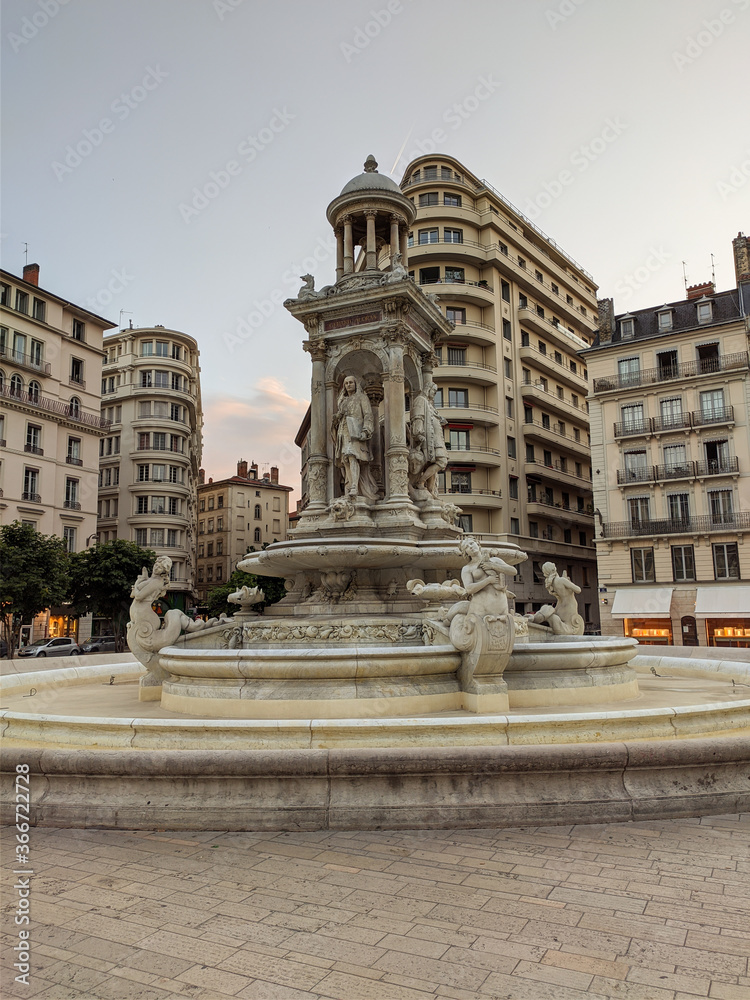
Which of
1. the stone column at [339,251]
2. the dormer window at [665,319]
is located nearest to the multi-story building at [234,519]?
the dormer window at [665,319]

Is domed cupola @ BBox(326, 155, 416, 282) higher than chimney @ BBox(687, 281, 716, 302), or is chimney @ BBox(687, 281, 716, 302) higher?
chimney @ BBox(687, 281, 716, 302)

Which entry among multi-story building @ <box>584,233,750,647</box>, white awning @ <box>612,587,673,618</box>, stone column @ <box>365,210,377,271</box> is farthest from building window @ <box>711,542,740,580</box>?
stone column @ <box>365,210,377,271</box>

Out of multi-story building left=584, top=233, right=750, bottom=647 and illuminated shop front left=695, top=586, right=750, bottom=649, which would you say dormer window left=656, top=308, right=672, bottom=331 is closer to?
multi-story building left=584, top=233, right=750, bottom=647

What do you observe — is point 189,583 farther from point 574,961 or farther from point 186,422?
point 574,961

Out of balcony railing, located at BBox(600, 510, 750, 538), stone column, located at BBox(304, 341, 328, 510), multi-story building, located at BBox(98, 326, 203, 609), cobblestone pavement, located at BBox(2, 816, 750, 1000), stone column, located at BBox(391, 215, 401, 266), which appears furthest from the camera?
multi-story building, located at BBox(98, 326, 203, 609)

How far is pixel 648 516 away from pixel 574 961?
130ft

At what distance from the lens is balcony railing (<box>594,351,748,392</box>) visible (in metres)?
38.4

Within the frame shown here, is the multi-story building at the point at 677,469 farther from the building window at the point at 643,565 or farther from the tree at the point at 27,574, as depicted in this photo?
the tree at the point at 27,574

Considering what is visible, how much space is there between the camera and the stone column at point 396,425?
13.0 meters

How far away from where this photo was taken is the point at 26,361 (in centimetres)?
4256

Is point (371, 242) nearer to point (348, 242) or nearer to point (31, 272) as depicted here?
point (348, 242)

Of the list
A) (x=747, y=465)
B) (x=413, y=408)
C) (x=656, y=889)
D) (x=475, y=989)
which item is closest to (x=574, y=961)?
(x=475, y=989)

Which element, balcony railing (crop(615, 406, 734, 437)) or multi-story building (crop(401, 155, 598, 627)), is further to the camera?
multi-story building (crop(401, 155, 598, 627))

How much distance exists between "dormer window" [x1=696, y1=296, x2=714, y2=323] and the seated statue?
35.8 metres
